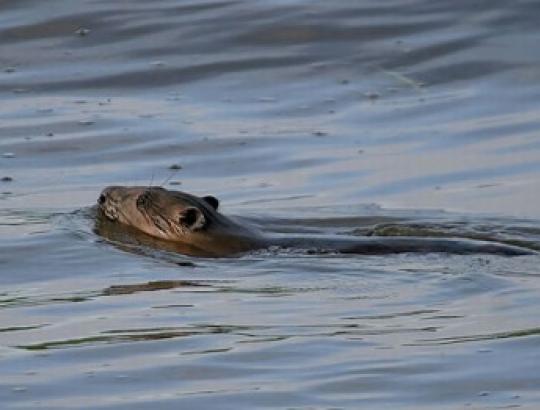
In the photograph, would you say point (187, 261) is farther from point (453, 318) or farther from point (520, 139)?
point (520, 139)

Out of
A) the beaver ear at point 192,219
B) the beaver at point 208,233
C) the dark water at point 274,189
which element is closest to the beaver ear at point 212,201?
the beaver at point 208,233

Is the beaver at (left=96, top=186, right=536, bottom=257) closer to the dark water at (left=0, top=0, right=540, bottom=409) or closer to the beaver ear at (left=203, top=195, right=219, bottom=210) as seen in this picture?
the beaver ear at (left=203, top=195, right=219, bottom=210)

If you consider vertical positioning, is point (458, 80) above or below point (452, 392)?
above

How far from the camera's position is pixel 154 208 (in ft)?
35.7

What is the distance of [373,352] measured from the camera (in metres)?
7.38

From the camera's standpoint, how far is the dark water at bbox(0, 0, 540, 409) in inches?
281

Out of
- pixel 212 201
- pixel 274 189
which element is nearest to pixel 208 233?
pixel 212 201

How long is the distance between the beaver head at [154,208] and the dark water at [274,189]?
0.87 ft

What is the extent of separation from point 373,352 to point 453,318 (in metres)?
0.69

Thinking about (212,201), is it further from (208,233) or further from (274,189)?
(274,189)

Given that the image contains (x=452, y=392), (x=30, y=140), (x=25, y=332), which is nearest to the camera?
(x=452, y=392)

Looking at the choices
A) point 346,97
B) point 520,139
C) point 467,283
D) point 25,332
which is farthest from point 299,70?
point 25,332

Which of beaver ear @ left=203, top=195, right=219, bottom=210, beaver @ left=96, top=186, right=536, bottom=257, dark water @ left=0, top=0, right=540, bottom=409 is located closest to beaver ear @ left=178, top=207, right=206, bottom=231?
beaver @ left=96, top=186, right=536, bottom=257

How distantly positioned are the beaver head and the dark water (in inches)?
10.5
